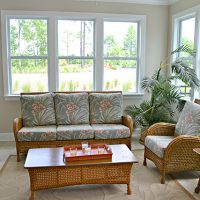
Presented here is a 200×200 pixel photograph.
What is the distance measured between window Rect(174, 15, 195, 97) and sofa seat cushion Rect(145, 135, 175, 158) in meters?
1.38

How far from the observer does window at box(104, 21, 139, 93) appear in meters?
4.95

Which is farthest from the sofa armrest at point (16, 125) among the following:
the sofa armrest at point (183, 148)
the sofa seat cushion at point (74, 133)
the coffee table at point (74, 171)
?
the sofa armrest at point (183, 148)

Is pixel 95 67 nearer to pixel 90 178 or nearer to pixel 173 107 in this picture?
pixel 173 107

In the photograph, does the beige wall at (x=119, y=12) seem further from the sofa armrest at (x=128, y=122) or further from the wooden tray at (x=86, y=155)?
the wooden tray at (x=86, y=155)

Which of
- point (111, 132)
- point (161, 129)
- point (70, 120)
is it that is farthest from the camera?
point (70, 120)

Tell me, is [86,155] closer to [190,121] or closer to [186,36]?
[190,121]

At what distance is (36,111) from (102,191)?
185 centimetres

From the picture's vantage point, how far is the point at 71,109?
4.24m

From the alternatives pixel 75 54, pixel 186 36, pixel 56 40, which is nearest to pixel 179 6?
pixel 186 36

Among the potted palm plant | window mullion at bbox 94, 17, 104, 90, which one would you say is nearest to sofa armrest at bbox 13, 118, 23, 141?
window mullion at bbox 94, 17, 104, 90

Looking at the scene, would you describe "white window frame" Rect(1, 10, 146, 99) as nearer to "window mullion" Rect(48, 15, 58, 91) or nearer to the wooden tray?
"window mullion" Rect(48, 15, 58, 91)

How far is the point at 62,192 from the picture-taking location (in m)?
2.83

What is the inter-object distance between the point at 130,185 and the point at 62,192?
0.79m

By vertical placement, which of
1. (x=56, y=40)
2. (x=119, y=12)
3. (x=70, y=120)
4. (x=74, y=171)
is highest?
(x=119, y=12)
